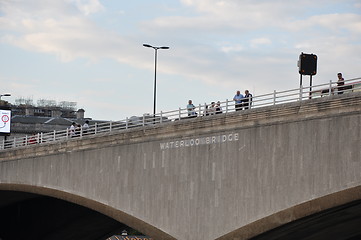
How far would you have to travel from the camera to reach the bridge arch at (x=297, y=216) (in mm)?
22234

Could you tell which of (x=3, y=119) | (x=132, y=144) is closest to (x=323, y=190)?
(x=132, y=144)

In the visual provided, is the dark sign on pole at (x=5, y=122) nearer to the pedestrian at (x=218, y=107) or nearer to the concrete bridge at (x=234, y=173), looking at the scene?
the concrete bridge at (x=234, y=173)

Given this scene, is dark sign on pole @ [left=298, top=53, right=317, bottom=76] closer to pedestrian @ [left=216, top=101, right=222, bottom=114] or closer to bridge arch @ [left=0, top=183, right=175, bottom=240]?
pedestrian @ [left=216, top=101, right=222, bottom=114]

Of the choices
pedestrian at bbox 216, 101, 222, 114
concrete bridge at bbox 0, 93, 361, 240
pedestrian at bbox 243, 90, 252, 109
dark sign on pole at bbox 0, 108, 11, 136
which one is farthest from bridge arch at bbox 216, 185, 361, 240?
dark sign on pole at bbox 0, 108, 11, 136

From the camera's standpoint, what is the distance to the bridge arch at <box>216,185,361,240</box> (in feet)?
72.9

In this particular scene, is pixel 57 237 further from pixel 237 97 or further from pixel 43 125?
pixel 43 125

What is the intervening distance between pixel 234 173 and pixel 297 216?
3.98 metres

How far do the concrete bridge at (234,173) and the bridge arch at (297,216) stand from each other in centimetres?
4

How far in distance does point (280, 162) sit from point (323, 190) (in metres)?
2.38

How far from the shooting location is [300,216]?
23.7 m

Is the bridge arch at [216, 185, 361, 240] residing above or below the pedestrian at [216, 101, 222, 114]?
below

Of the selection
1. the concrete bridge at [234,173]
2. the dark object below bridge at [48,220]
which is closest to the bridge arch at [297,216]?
the concrete bridge at [234,173]

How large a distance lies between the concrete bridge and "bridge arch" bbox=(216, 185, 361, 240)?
36 mm

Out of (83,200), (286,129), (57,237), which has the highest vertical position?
(286,129)
